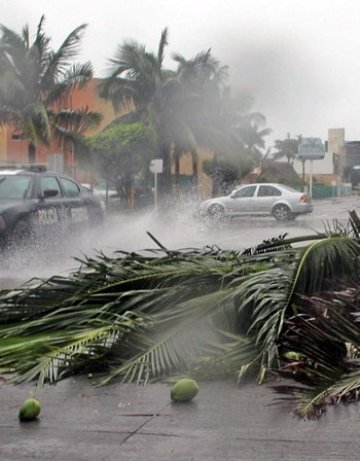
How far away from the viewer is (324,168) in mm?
91375

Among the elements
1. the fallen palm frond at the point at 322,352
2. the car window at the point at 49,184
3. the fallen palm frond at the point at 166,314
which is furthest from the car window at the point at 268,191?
the fallen palm frond at the point at 322,352

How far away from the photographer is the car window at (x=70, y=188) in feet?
42.1

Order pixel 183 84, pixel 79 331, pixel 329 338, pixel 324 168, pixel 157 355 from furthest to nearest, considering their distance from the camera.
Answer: pixel 324 168
pixel 183 84
pixel 79 331
pixel 157 355
pixel 329 338

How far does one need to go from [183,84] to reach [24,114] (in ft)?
75.7

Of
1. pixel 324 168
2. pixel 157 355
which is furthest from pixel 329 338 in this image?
pixel 324 168

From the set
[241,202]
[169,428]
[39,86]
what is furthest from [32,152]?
[169,428]

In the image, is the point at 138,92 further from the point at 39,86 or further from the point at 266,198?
the point at 266,198

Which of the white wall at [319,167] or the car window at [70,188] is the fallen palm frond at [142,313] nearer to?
the car window at [70,188]

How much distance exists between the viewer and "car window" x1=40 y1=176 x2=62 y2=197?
12.0 metres

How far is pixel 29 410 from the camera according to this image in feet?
13.4

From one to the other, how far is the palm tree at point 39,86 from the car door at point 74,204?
17.6 m

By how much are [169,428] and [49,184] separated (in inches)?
346

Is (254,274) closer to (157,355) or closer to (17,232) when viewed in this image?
(157,355)

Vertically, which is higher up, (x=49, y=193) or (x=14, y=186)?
(x=14, y=186)
